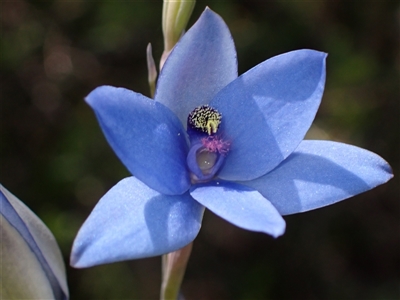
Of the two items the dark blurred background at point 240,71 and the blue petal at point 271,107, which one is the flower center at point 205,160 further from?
the dark blurred background at point 240,71

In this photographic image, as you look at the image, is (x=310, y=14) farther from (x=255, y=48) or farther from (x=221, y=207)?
(x=221, y=207)

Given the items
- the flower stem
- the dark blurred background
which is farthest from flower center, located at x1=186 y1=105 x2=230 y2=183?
the dark blurred background

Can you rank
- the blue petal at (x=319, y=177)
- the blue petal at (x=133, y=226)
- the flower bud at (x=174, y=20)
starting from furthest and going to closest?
the flower bud at (x=174, y=20), the blue petal at (x=319, y=177), the blue petal at (x=133, y=226)

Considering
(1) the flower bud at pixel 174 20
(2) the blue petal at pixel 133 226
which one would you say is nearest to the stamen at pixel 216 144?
(2) the blue petal at pixel 133 226

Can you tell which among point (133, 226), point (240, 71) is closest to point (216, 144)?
point (133, 226)

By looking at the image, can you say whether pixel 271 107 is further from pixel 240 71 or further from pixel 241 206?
pixel 240 71

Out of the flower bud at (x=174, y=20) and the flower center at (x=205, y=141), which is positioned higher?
the flower bud at (x=174, y=20)

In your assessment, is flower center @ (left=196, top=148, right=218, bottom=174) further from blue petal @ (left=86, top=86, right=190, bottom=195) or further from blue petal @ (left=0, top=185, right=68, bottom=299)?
blue petal @ (left=0, top=185, right=68, bottom=299)

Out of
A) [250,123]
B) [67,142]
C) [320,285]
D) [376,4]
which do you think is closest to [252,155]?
[250,123]
